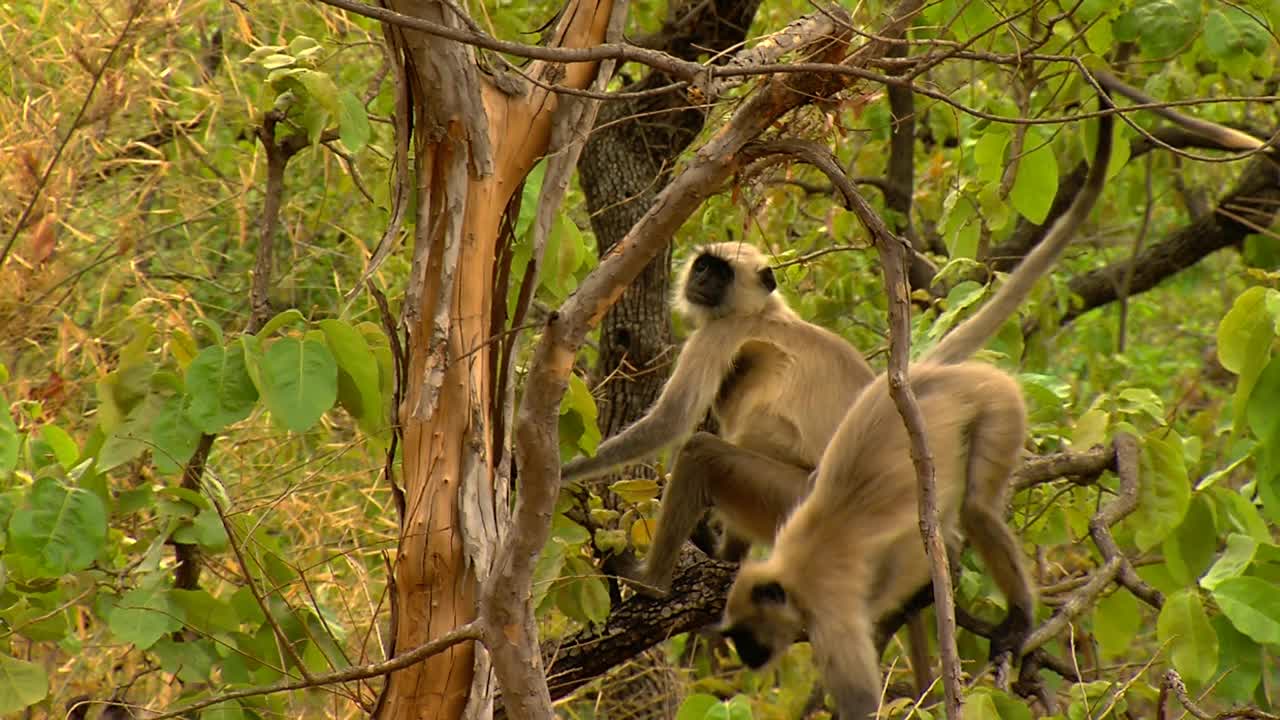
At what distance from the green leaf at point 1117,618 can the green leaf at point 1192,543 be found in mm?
123

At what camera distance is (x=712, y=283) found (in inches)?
171

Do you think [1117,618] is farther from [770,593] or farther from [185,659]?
[185,659]

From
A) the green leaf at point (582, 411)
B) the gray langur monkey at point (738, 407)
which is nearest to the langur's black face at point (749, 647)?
the gray langur monkey at point (738, 407)

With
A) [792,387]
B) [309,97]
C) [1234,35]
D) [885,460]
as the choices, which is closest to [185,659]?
[309,97]

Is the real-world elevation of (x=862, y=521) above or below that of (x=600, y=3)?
below

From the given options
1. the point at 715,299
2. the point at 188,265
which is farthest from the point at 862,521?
the point at 188,265

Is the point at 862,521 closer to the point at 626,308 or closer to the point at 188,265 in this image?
the point at 626,308

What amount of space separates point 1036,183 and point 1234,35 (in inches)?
21.3

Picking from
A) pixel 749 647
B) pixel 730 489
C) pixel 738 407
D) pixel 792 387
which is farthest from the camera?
pixel 738 407

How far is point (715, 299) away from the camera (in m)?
4.35

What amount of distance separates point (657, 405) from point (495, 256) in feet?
5.62

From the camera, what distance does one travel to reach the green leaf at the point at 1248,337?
8.32 ft

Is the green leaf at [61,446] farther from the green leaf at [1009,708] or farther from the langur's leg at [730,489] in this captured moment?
the green leaf at [1009,708]

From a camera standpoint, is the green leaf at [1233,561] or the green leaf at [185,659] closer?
the green leaf at [1233,561]
